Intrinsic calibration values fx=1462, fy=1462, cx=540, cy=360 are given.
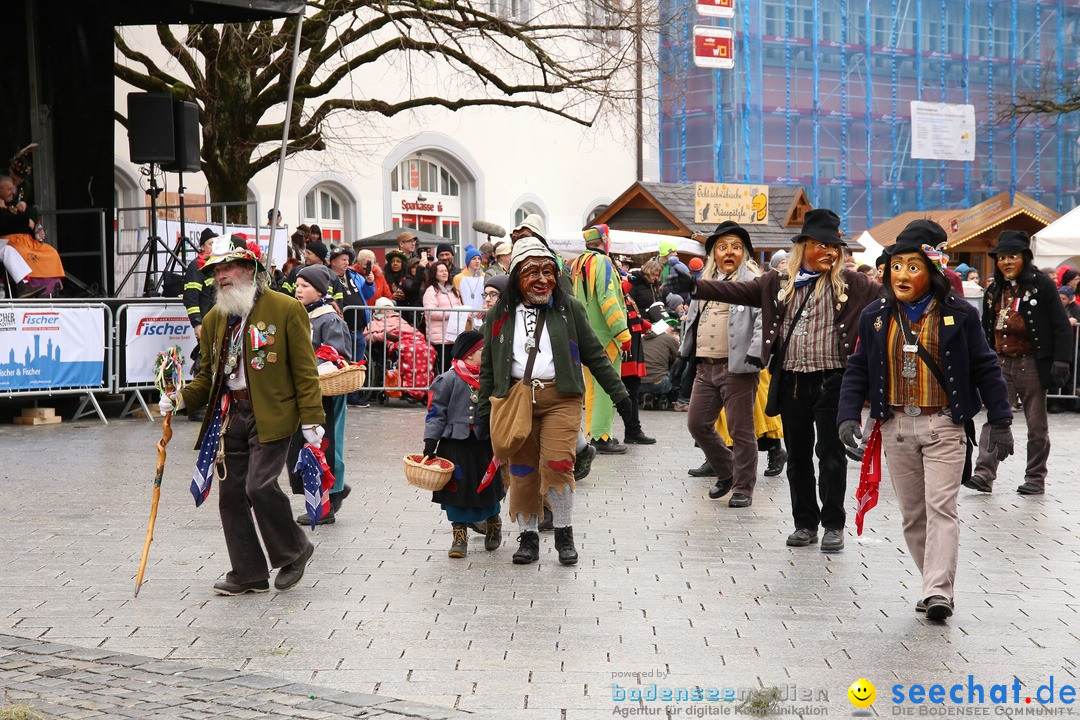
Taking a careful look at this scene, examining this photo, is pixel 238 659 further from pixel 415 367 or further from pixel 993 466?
pixel 415 367

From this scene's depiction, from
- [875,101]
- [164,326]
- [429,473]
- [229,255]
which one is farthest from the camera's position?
[875,101]

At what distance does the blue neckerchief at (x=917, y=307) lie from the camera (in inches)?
265

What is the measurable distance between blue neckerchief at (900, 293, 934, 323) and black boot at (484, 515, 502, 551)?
262 cm

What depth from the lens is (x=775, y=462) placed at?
446 inches

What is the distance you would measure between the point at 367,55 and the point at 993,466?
13.3 m

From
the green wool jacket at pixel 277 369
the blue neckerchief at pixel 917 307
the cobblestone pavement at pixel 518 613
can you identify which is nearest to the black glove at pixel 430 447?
the cobblestone pavement at pixel 518 613

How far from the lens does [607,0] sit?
20.8 meters

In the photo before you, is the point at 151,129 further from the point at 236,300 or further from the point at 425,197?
the point at 425,197

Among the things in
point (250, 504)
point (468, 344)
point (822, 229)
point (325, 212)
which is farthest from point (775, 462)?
point (325, 212)

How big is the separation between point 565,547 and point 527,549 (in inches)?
8.1

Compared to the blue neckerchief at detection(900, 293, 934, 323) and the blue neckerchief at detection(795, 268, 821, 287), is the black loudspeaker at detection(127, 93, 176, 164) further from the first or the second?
the blue neckerchief at detection(900, 293, 934, 323)

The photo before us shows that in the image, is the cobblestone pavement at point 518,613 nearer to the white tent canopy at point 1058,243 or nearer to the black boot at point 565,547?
the black boot at point 565,547

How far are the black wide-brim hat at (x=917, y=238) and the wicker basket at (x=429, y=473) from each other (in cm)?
258

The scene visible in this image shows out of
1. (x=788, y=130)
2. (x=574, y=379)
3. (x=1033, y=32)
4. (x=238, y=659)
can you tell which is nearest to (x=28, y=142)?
(x=574, y=379)
